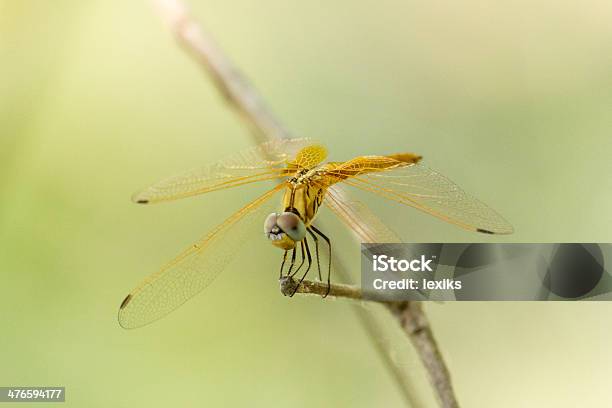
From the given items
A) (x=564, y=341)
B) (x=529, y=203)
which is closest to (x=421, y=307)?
(x=564, y=341)

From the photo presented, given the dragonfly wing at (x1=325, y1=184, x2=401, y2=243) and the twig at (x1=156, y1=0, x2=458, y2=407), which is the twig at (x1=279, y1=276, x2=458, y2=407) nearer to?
the twig at (x1=156, y1=0, x2=458, y2=407)

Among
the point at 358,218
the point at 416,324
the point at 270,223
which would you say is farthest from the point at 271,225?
the point at 416,324

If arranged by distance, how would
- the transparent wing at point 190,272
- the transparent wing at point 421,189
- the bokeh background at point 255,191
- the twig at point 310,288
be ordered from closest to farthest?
the twig at point 310,288 → the transparent wing at point 421,189 → the transparent wing at point 190,272 → the bokeh background at point 255,191

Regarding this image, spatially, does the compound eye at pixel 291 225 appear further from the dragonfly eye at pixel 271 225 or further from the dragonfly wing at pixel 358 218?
the dragonfly wing at pixel 358 218

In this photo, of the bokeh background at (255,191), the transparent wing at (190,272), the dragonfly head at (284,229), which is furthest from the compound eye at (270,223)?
the bokeh background at (255,191)

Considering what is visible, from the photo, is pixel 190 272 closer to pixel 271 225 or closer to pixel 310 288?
pixel 271 225

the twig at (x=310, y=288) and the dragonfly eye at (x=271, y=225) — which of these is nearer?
the twig at (x=310, y=288)
